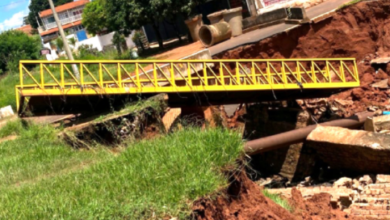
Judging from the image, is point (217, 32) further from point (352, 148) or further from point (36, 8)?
point (36, 8)

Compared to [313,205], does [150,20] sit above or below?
above

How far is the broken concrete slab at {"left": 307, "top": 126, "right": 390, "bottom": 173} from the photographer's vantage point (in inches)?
474

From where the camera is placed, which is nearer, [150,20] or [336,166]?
[336,166]

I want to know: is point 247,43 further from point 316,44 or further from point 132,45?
point 132,45

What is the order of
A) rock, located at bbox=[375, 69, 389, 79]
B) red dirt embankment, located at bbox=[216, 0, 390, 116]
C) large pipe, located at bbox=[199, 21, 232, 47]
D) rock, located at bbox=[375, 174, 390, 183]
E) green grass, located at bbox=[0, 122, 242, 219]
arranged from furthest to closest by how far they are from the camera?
large pipe, located at bbox=[199, 21, 232, 47]
red dirt embankment, located at bbox=[216, 0, 390, 116]
rock, located at bbox=[375, 69, 389, 79]
rock, located at bbox=[375, 174, 390, 183]
green grass, located at bbox=[0, 122, 242, 219]

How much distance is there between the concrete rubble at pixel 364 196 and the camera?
33.0ft

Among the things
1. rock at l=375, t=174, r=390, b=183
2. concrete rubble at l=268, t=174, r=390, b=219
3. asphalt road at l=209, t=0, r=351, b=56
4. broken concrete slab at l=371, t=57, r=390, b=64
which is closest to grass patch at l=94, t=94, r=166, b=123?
concrete rubble at l=268, t=174, r=390, b=219

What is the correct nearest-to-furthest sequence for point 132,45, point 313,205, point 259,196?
point 259,196, point 313,205, point 132,45

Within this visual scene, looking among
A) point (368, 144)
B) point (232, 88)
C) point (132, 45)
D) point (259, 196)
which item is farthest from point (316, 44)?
point (132, 45)

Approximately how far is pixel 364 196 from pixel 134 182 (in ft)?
18.2

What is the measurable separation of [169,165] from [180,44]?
29289 mm

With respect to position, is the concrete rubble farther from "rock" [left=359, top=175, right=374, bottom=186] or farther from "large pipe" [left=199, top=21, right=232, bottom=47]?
"large pipe" [left=199, top=21, right=232, bottom=47]

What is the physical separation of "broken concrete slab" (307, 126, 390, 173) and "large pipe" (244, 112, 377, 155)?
22 cm

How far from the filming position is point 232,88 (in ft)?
50.6
